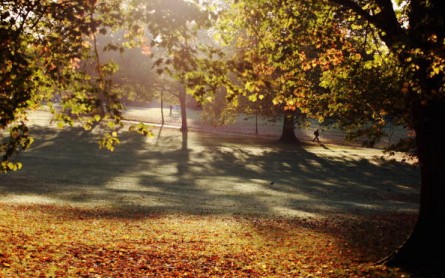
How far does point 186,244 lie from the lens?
504 inches

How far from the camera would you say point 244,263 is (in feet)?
37.1

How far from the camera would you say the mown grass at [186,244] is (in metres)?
10.4

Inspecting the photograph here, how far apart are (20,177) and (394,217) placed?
20.5 meters

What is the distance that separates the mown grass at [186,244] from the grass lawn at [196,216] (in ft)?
0.11

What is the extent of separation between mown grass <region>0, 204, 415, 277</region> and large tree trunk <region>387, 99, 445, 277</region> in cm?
63

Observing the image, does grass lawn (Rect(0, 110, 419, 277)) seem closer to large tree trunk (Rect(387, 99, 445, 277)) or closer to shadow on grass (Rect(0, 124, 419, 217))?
shadow on grass (Rect(0, 124, 419, 217))

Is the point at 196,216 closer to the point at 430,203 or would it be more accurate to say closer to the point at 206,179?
the point at 430,203

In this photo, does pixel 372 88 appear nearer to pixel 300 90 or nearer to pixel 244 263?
pixel 300 90

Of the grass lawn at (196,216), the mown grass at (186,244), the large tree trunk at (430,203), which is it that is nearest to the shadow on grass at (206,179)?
the grass lawn at (196,216)

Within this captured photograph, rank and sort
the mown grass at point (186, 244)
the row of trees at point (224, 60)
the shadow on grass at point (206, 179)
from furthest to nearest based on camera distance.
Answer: the shadow on grass at point (206, 179)
the mown grass at point (186, 244)
the row of trees at point (224, 60)

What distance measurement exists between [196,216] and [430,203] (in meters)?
9.43

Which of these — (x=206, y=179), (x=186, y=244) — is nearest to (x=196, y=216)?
(x=186, y=244)

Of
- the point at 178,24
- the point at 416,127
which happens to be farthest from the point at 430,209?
the point at 178,24

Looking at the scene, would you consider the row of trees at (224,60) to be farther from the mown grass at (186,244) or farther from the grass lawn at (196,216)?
the grass lawn at (196,216)
